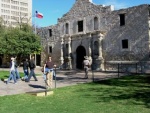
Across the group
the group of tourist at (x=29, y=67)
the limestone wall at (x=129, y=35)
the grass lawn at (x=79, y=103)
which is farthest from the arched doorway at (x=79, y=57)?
the grass lawn at (x=79, y=103)

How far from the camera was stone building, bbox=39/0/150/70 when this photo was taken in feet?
85.8

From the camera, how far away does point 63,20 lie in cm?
3441

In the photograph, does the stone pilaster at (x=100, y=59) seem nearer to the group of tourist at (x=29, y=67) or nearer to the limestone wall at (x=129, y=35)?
the limestone wall at (x=129, y=35)

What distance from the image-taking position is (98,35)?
29.0 m

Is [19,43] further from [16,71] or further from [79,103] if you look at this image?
[79,103]

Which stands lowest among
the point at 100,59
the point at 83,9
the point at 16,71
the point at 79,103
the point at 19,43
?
the point at 79,103

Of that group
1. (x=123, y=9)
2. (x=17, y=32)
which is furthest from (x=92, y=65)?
(x=17, y=32)

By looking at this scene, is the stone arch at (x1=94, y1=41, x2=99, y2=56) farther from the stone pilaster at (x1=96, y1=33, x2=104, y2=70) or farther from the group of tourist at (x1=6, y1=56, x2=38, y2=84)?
the group of tourist at (x1=6, y1=56, x2=38, y2=84)

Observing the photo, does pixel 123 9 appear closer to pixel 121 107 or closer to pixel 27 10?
pixel 121 107

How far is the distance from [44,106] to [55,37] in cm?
2672

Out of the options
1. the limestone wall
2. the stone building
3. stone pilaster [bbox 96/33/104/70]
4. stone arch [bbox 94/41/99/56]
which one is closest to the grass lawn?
the limestone wall

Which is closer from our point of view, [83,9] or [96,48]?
[96,48]

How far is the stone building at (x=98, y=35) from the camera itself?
26.1 metres

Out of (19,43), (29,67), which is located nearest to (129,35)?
(29,67)
